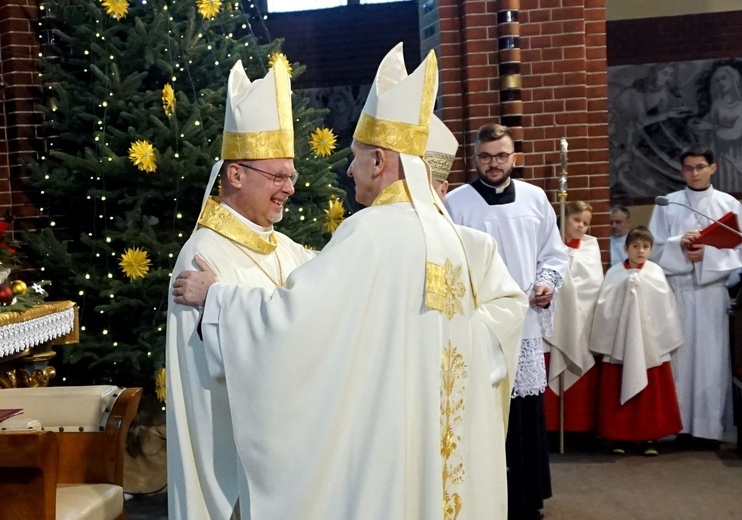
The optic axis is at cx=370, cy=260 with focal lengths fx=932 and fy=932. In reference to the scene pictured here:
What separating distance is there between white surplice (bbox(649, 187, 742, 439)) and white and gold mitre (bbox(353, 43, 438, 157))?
14.7ft

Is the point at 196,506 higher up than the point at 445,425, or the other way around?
the point at 445,425

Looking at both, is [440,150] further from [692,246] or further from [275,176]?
[692,246]

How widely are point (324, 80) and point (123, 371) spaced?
22.4ft

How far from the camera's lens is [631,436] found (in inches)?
257

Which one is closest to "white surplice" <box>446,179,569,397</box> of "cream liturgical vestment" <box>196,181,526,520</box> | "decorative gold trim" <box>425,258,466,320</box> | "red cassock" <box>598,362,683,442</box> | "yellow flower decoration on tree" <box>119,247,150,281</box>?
"red cassock" <box>598,362,683,442</box>

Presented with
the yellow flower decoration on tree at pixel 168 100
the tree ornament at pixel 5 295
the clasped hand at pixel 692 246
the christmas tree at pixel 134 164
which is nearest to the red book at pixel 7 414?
the tree ornament at pixel 5 295

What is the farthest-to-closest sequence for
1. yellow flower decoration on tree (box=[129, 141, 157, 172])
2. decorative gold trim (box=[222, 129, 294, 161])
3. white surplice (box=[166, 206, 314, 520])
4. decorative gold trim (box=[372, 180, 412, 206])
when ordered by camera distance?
yellow flower decoration on tree (box=[129, 141, 157, 172]) → decorative gold trim (box=[222, 129, 294, 161]) → white surplice (box=[166, 206, 314, 520]) → decorative gold trim (box=[372, 180, 412, 206])

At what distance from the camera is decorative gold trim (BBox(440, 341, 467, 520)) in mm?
2820

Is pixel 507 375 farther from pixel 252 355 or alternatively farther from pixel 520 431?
pixel 520 431

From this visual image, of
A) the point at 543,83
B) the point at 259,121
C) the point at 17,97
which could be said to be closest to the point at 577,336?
the point at 543,83

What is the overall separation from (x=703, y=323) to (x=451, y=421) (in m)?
→ 4.47

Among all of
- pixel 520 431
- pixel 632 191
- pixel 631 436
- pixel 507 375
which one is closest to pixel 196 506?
pixel 507 375

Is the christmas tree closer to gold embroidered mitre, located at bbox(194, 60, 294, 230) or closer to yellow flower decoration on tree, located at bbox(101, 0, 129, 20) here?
yellow flower decoration on tree, located at bbox(101, 0, 129, 20)

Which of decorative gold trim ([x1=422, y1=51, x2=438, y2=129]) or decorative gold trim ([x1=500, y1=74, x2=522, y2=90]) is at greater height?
decorative gold trim ([x1=500, y1=74, x2=522, y2=90])
